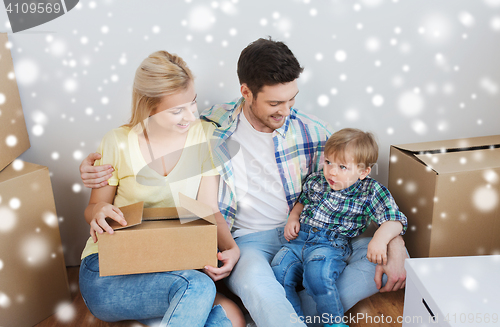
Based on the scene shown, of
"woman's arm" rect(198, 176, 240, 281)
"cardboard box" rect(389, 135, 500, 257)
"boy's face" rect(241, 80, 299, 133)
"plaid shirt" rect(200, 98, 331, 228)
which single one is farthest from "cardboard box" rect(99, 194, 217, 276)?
"cardboard box" rect(389, 135, 500, 257)

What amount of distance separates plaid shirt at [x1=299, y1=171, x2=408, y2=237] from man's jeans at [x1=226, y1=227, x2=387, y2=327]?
119mm

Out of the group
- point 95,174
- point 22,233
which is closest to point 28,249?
point 22,233

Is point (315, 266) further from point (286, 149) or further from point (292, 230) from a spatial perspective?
point (286, 149)

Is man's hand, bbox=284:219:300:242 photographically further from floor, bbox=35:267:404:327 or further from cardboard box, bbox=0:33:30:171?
cardboard box, bbox=0:33:30:171

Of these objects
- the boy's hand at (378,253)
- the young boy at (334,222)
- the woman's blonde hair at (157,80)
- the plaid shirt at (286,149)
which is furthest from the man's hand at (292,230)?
the woman's blonde hair at (157,80)

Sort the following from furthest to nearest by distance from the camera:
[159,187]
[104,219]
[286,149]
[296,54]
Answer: [296,54]
[286,149]
[159,187]
[104,219]

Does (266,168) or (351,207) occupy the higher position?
(266,168)

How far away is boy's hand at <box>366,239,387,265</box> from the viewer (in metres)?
1.22

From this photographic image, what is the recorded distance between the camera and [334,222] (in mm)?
1337

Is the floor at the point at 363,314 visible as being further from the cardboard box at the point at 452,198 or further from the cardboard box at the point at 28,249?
the cardboard box at the point at 452,198

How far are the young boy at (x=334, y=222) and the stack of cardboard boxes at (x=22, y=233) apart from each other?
809mm

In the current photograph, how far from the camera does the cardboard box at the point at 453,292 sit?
782 mm

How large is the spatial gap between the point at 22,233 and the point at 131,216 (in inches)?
18.0

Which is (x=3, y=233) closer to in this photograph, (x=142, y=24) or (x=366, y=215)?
(x=142, y=24)
